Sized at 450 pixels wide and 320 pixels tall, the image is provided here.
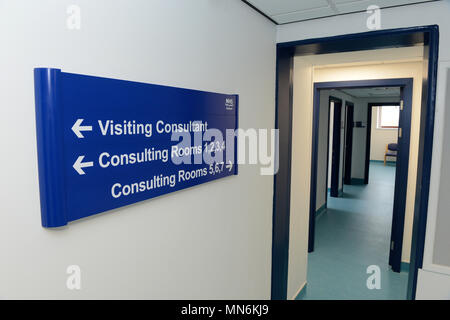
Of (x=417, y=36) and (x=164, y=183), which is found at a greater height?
(x=417, y=36)

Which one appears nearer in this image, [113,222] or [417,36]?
[113,222]

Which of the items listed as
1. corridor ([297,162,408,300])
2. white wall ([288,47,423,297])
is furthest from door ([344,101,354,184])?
white wall ([288,47,423,297])

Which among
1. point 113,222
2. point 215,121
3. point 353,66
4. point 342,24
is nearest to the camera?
point 113,222

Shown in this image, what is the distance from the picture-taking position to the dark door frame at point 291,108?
1680 millimetres

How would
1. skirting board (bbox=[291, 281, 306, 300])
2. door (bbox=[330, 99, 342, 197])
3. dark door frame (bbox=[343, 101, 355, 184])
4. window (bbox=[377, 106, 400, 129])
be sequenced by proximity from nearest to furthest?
skirting board (bbox=[291, 281, 306, 300])
door (bbox=[330, 99, 342, 197])
dark door frame (bbox=[343, 101, 355, 184])
window (bbox=[377, 106, 400, 129])

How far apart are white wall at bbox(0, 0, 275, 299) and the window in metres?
10.7

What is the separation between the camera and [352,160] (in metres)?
7.91

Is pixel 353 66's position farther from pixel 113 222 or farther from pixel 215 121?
pixel 113 222

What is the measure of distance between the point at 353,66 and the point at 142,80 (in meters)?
3.01

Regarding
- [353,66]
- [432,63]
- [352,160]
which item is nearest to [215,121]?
[432,63]

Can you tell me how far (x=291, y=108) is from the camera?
235 centimetres

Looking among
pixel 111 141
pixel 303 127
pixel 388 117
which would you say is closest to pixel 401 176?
pixel 303 127

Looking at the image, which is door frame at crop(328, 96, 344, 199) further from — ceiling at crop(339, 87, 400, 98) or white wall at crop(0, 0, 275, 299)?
white wall at crop(0, 0, 275, 299)

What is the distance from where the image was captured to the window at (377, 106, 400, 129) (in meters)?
11.2
